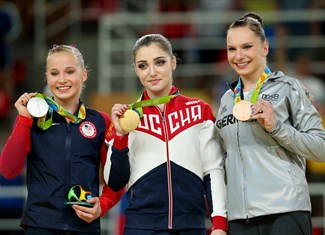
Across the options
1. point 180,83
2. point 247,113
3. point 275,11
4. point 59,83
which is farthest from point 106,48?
point 247,113

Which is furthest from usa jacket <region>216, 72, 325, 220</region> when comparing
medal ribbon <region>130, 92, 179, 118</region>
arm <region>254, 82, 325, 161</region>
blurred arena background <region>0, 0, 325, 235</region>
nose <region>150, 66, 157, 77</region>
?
blurred arena background <region>0, 0, 325, 235</region>

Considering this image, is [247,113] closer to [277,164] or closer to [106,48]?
[277,164]

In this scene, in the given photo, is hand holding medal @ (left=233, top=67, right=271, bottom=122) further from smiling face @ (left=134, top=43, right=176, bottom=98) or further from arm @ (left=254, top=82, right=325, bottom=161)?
smiling face @ (left=134, top=43, right=176, bottom=98)

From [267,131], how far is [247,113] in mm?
137

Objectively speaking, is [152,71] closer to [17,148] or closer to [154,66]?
[154,66]

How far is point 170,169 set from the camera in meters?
4.22

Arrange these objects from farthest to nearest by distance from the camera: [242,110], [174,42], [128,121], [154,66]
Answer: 1. [174,42]
2. [154,66]
3. [128,121]
4. [242,110]

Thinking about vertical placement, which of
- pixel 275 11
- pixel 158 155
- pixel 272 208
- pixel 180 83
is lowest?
pixel 272 208

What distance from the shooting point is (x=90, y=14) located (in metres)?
10.4

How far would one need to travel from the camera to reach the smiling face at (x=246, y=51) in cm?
418

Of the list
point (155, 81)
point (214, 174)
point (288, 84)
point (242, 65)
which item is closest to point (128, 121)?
point (155, 81)

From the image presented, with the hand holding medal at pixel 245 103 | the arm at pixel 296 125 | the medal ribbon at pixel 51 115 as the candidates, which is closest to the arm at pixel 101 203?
the medal ribbon at pixel 51 115

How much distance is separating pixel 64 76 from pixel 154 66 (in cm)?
52

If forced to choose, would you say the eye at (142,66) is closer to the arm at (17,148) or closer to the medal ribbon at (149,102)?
the medal ribbon at (149,102)
